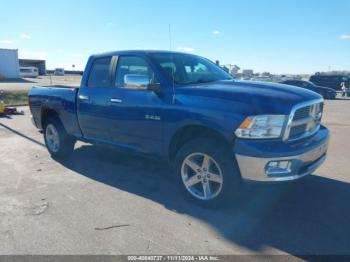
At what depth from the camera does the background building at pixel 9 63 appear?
163 feet

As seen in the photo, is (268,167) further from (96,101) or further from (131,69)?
(96,101)

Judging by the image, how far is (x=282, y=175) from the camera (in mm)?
3709

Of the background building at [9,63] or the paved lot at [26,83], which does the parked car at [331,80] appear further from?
the background building at [9,63]

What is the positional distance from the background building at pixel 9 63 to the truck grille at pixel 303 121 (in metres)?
53.4

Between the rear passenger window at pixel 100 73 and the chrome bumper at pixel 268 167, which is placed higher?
the rear passenger window at pixel 100 73

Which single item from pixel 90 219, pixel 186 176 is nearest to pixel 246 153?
pixel 186 176

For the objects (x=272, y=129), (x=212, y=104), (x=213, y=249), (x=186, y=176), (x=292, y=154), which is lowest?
(x=213, y=249)

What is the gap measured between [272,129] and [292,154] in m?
0.34

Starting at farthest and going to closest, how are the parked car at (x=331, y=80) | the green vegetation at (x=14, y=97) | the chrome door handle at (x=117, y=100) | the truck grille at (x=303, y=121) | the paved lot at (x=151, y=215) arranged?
the parked car at (x=331, y=80), the green vegetation at (x=14, y=97), the chrome door handle at (x=117, y=100), the truck grille at (x=303, y=121), the paved lot at (x=151, y=215)

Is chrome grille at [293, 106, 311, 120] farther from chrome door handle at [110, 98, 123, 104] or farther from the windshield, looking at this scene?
chrome door handle at [110, 98, 123, 104]

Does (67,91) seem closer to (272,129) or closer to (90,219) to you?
(90,219)

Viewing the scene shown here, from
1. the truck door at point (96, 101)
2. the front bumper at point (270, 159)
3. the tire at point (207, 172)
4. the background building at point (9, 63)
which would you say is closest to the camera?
the front bumper at point (270, 159)

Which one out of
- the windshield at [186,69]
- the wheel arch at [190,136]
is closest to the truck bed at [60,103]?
the windshield at [186,69]

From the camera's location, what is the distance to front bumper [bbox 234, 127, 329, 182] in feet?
11.9
